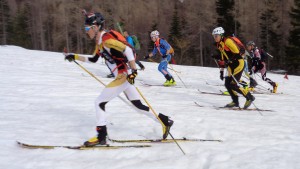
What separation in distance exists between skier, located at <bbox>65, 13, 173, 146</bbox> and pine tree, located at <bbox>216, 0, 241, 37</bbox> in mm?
45689

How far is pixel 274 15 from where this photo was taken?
49.8 meters

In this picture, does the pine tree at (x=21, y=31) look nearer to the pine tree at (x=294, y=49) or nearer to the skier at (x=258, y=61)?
the pine tree at (x=294, y=49)

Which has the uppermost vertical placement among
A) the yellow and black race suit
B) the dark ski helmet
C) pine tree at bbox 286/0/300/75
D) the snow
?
the dark ski helmet

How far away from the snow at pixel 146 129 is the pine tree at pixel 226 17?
38001mm

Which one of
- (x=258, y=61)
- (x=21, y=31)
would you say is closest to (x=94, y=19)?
(x=258, y=61)

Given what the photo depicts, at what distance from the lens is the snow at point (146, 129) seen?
16.2 feet

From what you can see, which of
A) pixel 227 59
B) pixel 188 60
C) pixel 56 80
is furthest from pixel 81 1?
pixel 227 59

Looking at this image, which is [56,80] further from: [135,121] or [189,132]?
[189,132]

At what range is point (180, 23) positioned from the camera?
172ft

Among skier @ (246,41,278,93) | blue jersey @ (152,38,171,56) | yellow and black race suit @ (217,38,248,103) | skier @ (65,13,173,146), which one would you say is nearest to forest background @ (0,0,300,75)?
skier @ (246,41,278,93)

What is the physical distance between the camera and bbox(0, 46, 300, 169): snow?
4.93 m

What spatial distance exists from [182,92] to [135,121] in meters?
5.75

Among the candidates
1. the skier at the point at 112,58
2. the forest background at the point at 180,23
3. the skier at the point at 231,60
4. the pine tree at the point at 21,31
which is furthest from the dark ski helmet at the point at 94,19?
the pine tree at the point at 21,31

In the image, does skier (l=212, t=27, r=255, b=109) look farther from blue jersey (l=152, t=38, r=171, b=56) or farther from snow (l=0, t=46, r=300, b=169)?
blue jersey (l=152, t=38, r=171, b=56)
